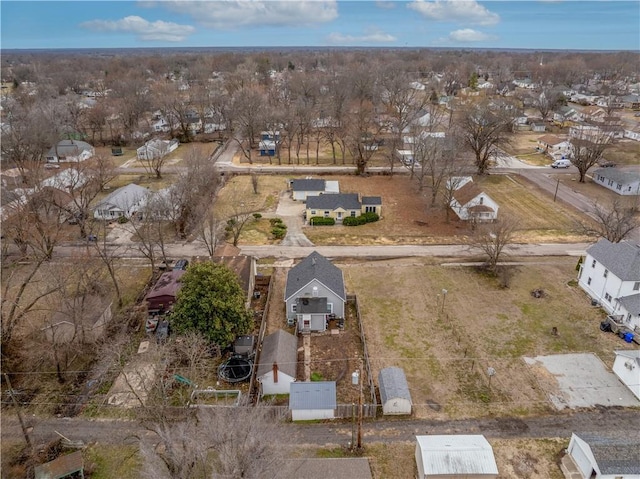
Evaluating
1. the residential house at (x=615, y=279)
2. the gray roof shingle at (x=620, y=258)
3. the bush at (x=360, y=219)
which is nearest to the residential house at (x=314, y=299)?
the bush at (x=360, y=219)

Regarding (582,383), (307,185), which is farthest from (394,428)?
(307,185)

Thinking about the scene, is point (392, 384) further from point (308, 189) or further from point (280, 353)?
point (308, 189)

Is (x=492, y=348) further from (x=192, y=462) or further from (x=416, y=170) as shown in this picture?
(x=416, y=170)

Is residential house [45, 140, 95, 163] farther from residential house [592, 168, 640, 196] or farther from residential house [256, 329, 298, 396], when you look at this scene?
residential house [592, 168, 640, 196]

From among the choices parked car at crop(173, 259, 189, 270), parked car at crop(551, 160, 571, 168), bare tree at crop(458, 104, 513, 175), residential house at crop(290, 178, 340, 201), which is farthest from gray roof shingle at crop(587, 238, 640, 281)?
parked car at crop(551, 160, 571, 168)

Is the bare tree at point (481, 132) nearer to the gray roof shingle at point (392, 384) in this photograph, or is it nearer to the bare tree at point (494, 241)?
the bare tree at point (494, 241)

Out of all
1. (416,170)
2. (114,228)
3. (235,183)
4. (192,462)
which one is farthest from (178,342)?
(416,170)
